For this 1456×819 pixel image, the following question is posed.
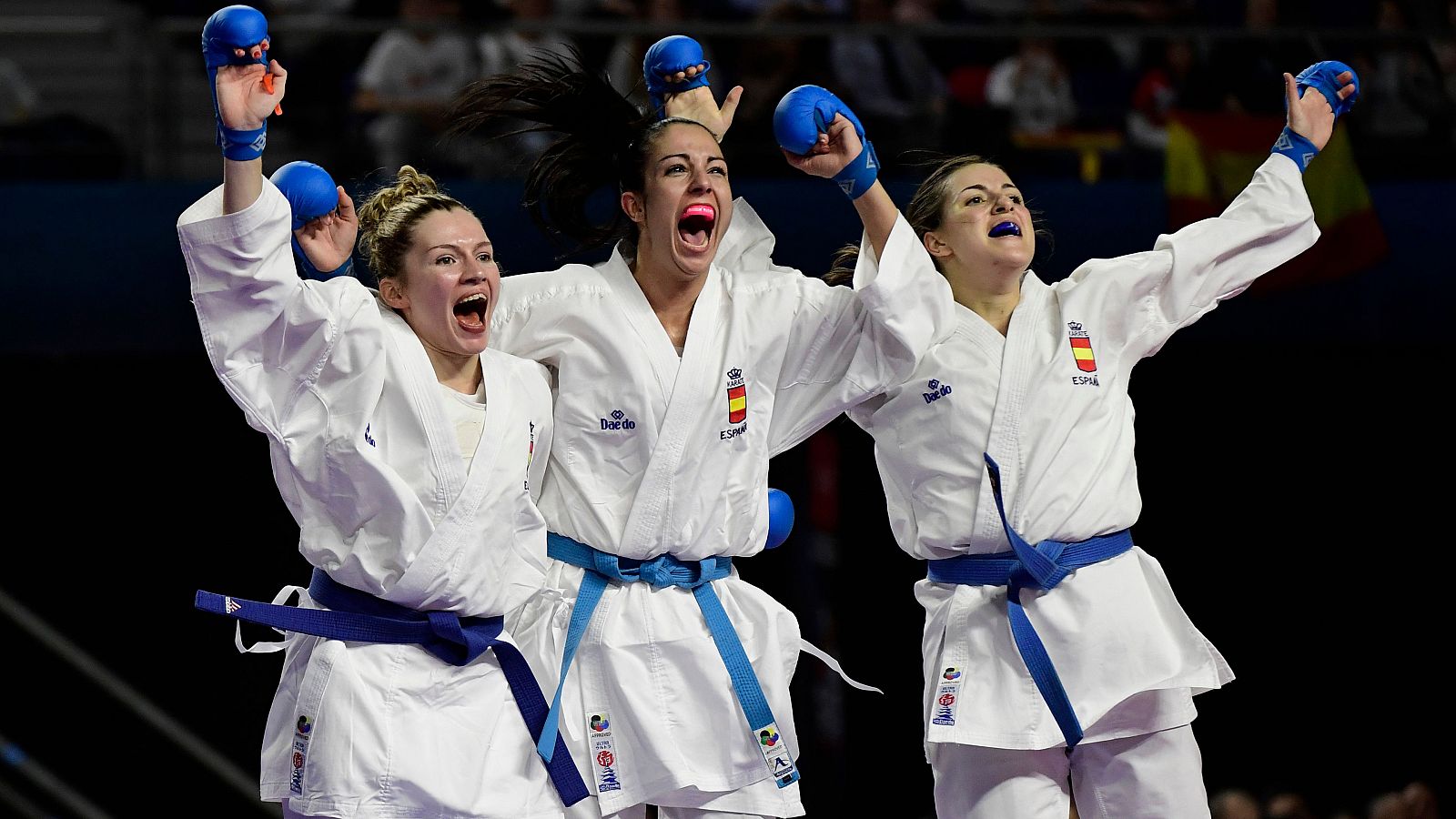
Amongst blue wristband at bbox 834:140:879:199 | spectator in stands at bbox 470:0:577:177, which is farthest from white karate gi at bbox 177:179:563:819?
spectator in stands at bbox 470:0:577:177

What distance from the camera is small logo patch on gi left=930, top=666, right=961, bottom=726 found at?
10.8 feet

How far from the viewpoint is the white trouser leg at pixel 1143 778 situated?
3271mm

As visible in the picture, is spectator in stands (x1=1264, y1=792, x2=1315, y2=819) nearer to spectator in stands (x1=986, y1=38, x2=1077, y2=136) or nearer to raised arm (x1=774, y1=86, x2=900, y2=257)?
spectator in stands (x1=986, y1=38, x2=1077, y2=136)

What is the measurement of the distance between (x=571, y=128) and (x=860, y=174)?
0.68m

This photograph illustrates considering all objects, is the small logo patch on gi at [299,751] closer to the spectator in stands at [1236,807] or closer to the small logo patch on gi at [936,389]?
the small logo patch on gi at [936,389]

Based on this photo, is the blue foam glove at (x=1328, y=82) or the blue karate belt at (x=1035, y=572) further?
the blue foam glove at (x=1328, y=82)

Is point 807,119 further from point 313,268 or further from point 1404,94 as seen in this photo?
point 1404,94

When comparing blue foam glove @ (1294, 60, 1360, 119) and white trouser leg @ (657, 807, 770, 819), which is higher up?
blue foam glove @ (1294, 60, 1360, 119)

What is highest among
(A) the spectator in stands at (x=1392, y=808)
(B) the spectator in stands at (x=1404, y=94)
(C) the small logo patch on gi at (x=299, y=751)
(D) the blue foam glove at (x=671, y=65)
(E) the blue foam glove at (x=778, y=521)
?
(B) the spectator in stands at (x=1404, y=94)

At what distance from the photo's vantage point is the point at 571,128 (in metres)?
3.42

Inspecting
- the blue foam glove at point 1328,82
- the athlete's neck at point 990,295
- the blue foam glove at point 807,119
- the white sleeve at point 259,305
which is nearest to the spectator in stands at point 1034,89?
the blue foam glove at point 1328,82

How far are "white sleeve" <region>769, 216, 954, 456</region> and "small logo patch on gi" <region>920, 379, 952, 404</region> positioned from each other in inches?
4.4

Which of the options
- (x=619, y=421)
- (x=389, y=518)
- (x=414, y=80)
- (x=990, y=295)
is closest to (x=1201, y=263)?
(x=990, y=295)

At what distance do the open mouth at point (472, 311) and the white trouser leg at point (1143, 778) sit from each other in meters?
1.45
